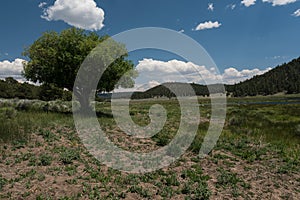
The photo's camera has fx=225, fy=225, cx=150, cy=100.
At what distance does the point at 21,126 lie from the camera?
14242 millimetres

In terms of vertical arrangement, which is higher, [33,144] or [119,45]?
[119,45]

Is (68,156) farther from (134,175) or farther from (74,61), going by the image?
(74,61)

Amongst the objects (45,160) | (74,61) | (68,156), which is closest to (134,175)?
(68,156)

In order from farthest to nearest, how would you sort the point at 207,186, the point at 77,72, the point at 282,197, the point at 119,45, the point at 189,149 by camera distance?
1. the point at 119,45
2. the point at 77,72
3. the point at 189,149
4. the point at 207,186
5. the point at 282,197

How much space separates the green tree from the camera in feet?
75.9

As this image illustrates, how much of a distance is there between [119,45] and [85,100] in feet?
24.1

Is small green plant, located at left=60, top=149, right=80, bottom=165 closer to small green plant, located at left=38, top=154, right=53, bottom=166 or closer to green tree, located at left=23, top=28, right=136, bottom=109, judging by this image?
small green plant, located at left=38, top=154, right=53, bottom=166

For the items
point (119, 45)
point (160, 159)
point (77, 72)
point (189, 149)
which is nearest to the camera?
point (160, 159)

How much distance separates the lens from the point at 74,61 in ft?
76.5

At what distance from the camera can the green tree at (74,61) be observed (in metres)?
23.1

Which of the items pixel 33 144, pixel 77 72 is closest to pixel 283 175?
pixel 33 144

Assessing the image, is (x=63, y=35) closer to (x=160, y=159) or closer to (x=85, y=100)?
(x=85, y=100)

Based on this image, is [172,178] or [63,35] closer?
[172,178]

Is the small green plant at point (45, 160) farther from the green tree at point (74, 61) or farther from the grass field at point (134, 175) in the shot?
the green tree at point (74, 61)
